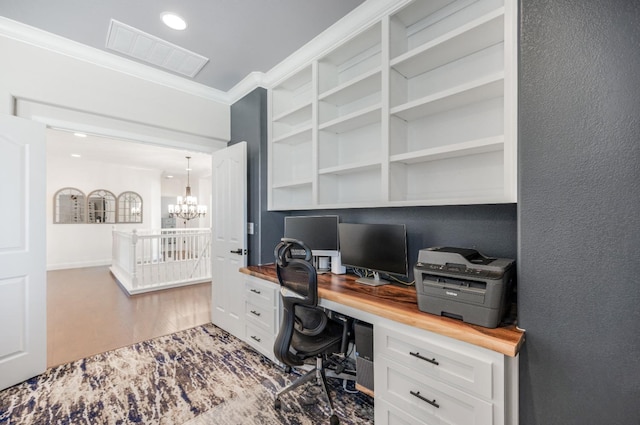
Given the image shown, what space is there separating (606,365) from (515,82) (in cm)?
130

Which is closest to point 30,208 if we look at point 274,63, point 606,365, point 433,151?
point 274,63

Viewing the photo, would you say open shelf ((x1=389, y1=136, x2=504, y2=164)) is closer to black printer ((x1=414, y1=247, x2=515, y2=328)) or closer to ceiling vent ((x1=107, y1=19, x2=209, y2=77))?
black printer ((x1=414, y1=247, x2=515, y2=328))

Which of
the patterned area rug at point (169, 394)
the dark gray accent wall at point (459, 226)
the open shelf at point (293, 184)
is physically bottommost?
the patterned area rug at point (169, 394)

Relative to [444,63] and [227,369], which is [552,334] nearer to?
[444,63]

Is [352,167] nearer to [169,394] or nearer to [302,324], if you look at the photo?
[302,324]

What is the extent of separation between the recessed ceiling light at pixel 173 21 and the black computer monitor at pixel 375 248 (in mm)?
2010

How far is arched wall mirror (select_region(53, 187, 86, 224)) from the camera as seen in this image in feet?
22.5

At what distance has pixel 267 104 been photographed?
310 centimetres

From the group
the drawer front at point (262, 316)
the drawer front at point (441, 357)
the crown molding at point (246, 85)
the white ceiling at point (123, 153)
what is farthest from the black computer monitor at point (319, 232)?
the white ceiling at point (123, 153)

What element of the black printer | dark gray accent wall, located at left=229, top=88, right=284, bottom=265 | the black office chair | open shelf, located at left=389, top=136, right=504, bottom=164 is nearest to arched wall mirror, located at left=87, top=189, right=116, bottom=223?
dark gray accent wall, located at left=229, top=88, right=284, bottom=265

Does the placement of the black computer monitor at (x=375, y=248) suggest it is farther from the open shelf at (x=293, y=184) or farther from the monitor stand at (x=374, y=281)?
the open shelf at (x=293, y=184)

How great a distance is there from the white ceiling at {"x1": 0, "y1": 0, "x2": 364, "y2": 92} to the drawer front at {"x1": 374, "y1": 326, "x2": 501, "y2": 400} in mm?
2230

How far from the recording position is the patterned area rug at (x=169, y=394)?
1.86 meters

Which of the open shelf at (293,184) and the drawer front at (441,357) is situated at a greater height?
the open shelf at (293,184)
